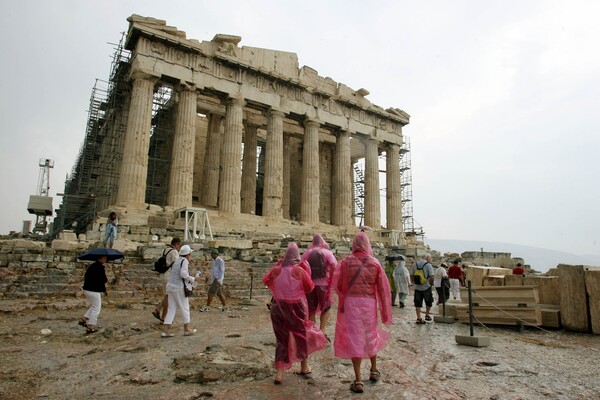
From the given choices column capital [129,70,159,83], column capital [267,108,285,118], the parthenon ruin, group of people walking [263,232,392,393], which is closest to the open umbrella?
group of people walking [263,232,392,393]

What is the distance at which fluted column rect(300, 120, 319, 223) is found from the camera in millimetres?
25453

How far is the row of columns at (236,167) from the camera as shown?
63.9ft

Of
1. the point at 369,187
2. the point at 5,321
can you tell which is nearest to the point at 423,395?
the point at 5,321

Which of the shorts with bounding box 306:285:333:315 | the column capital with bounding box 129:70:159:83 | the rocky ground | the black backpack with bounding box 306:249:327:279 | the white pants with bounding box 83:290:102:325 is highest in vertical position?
the column capital with bounding box 129:70:159:83

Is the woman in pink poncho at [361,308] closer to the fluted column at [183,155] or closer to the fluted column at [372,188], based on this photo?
the fluted column at [183,155]

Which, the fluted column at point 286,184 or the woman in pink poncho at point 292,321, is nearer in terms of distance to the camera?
the woman in pink poncho at point 292,321

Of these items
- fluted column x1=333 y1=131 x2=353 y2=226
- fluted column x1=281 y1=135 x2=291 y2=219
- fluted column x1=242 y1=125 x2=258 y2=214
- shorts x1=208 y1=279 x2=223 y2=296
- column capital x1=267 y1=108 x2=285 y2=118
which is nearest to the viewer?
shorts x1=208 y1=279 x2=223 y2=296

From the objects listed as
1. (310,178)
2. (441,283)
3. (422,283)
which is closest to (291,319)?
(422,283)

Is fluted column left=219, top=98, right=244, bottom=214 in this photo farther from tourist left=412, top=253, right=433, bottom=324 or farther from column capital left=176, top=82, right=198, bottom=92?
tourist left=412, top=253, right=433, bottom=324

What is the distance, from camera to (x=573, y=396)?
4105 mm

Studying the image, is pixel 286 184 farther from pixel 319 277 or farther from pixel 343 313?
pixel 343 313

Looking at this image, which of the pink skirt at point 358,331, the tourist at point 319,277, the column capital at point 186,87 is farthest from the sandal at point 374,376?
the column capital at point 186,87

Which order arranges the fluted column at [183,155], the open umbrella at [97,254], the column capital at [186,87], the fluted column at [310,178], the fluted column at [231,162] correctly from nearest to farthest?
the open umbrella at [97,254] → the fluted column at [183,155] → the column capital at [186,87] → the fluted column at [231,162] → the fluted column at [310,178]

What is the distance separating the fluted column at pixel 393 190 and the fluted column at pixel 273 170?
9.74m
